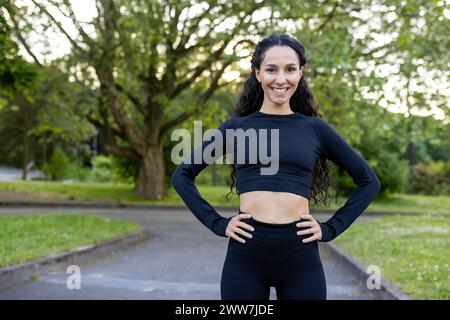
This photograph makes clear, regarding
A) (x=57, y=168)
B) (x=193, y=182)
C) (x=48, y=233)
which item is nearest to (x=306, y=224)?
(x=193, y=182)

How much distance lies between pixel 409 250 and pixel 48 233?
6502 millimetres

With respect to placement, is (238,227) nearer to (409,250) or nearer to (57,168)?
(409,250)

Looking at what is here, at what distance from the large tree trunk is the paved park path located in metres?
8.74

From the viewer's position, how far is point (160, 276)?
8.47 meters

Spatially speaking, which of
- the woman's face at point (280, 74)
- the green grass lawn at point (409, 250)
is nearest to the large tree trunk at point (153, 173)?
the green grass lawn at point (409, 250)

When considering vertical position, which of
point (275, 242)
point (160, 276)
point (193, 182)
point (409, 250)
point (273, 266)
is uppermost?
point (193, 182)

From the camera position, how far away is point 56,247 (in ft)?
31.1

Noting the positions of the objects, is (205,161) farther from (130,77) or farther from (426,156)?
(426,156)

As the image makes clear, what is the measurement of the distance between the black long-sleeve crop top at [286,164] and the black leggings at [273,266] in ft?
0.44

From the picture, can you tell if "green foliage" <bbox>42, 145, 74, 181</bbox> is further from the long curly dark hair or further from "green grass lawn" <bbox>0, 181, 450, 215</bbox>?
the long curly dark hair

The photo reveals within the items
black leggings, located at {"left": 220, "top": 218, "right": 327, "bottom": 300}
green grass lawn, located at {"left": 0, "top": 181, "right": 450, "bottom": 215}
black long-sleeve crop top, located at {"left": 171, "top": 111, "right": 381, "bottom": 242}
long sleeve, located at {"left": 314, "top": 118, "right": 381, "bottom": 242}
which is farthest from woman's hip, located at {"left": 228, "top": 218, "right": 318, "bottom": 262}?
green grass lawn, located at {"left": 0, "top": 181, "right": 450, "bottom": 215}

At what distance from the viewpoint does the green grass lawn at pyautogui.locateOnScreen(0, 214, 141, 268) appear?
8.72m

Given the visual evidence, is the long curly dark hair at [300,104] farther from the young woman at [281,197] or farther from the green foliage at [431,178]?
the green foliage at [431,178]

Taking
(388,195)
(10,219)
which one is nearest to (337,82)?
(10,219)
